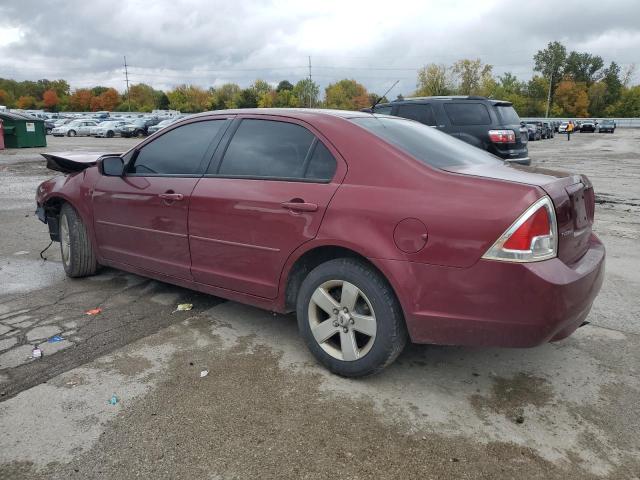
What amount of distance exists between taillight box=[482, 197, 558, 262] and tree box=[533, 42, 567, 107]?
326 feet

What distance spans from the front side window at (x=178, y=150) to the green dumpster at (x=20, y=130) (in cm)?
2359

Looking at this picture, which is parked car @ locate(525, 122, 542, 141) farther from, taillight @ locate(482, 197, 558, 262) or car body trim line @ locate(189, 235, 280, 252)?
taillight @ locate(482, 197, 558, 262)

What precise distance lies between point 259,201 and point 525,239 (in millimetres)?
1630

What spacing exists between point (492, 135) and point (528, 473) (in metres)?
8.04

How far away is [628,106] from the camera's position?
292 ft

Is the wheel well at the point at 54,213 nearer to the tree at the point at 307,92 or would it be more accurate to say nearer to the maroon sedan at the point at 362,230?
the maroon sedan at the point at 362,230

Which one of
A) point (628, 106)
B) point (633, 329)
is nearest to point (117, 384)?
point (633, 329)

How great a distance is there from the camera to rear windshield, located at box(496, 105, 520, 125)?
994 cm

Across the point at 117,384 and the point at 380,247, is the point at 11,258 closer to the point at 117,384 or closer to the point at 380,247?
the point at 117,384

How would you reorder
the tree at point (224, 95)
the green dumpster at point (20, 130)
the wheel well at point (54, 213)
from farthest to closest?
the tree at point (224, 95) < the green dumpster at point (20, 130) < the wheel well at point (54, 213)

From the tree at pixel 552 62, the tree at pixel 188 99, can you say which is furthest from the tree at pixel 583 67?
the tree at pixel 188 99

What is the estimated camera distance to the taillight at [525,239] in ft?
8.41

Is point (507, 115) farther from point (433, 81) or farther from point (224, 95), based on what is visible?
point (224, 95)

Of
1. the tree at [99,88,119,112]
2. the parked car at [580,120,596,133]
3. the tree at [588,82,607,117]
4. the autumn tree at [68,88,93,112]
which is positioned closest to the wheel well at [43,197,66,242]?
the parked car at [580,120,596,133]
